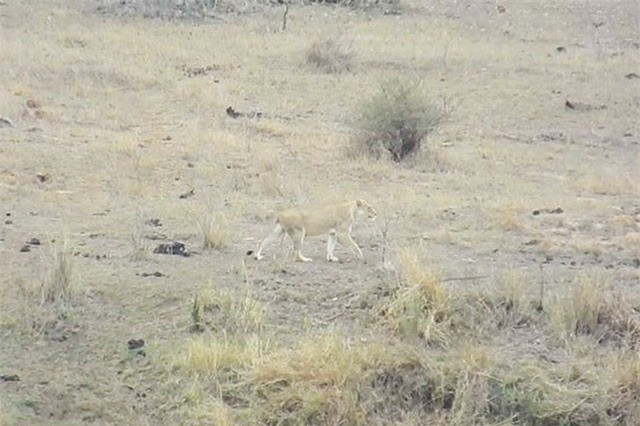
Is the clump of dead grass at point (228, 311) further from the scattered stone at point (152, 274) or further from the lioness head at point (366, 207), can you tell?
the lioness head at point (366, 207)

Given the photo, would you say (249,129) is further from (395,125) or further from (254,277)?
(254,277)

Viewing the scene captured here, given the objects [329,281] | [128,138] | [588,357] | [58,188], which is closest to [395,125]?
[128,138]

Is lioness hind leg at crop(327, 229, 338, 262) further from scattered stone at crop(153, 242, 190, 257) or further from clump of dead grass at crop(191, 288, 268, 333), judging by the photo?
clump of dead grass at crop(191, 288, 268, 333)

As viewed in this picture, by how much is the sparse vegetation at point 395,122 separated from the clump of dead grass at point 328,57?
6302mm

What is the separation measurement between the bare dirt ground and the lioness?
0.20m

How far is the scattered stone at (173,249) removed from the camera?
862 centimetres

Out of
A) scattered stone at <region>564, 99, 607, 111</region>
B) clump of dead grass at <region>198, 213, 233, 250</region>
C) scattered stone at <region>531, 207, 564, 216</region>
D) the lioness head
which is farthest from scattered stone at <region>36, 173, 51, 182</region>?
scattered stone at <region>564, 99, 607, 111</region>

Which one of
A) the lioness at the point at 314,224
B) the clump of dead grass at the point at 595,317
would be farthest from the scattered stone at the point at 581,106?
the clump of dead grass at the point at 595,317

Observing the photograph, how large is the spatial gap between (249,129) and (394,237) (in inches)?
266

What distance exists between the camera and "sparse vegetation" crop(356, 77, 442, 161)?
14.4 meters

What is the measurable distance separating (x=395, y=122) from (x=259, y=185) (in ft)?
10.6

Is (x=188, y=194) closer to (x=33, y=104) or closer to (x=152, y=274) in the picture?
(x=152, y=274)

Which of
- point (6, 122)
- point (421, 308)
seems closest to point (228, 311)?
point (421, 308)

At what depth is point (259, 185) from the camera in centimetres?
1177
